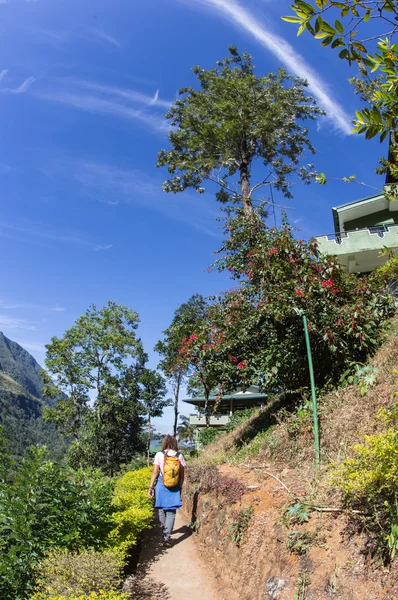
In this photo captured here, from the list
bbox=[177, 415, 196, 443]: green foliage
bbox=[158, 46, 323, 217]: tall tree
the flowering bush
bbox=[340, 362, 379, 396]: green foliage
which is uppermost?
bbox=[158, 46, 323, 217]: tall tree

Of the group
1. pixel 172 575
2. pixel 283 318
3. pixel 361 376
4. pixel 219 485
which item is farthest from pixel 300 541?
pixel 283 318

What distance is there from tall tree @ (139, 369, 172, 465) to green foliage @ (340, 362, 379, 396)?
95.2 ft

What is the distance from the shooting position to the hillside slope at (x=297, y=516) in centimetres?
305

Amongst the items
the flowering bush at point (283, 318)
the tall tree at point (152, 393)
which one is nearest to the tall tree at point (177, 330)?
the tall tree at point (152, 393)

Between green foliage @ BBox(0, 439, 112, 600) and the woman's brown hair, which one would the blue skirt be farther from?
green foliage @ BBox(0, 439, 112, 600)

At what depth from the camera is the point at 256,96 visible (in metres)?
16.8

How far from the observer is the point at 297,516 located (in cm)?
393

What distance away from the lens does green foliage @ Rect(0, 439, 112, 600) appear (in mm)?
3254

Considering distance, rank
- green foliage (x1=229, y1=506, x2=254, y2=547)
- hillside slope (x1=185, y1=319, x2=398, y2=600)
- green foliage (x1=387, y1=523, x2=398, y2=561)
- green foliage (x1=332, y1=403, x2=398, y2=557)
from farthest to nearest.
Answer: green foliage (x1=229, y1=506, x2=254, y2=547), hillside slope (x1=185, y1=319, x2=398, y2=600), green foliage (x1=332, y1=403, x2=398, y2=557), green foliage (x1=387, y1=523, x2=398, y2=561)

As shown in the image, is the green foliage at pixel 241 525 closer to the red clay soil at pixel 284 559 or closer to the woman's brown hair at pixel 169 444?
the red clay soil at pixel 284 559

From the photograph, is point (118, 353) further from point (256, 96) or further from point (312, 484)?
point (312, 484)

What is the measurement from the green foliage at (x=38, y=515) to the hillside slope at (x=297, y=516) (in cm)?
171

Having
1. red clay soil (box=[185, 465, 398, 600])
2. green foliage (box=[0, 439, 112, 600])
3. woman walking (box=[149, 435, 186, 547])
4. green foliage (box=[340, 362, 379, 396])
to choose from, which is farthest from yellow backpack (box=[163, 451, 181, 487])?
green foliage (box=[340, 362, 379, 396])

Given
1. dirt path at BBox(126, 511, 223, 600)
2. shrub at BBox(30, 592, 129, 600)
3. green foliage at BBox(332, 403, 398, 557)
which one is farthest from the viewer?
dirt path at BBox(126, 511, 223, 600)
